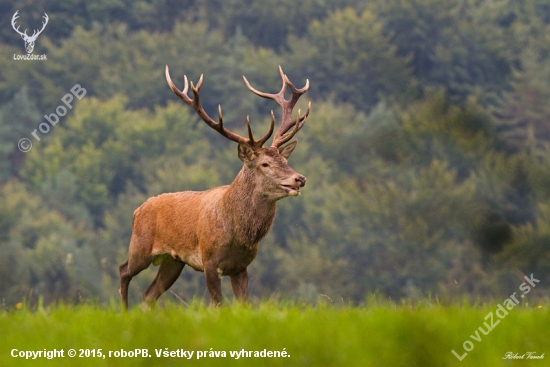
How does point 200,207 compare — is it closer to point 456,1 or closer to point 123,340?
point 123,340

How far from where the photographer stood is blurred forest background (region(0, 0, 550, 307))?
36594mm

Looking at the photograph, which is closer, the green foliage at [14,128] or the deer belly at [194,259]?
the deer belly at [194,259]

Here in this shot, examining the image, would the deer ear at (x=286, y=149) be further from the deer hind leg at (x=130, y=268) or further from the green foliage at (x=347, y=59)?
the green foliage at (x=347, y=59)

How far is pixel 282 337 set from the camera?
4.85 meters

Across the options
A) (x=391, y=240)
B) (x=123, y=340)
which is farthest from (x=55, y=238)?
(x=123, y=340)

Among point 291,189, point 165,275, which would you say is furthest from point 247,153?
point 165,275

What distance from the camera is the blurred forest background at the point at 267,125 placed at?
36.6 meters

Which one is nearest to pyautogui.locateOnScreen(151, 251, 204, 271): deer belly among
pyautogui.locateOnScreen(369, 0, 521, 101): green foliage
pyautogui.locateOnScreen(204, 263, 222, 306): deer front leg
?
pyautogui.locateOnScreen(204, 263, 222, 306): deer front leg

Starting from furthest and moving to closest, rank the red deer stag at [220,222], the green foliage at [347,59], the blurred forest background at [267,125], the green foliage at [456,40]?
the green foliage at [347,59] < the green foliage at [456,40] < the blurred forest background at [267,125] < the red deer stag at [220,222]

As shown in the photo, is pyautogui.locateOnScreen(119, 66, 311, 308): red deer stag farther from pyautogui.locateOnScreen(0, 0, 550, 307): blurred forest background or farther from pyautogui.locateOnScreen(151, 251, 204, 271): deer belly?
pyautogui.locateOnScreen(0, 0, 550, 307): blurred forest background

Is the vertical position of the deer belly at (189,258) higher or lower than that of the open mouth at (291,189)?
lower

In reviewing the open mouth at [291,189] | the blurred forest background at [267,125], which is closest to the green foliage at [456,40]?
the blurred forest background at [267,125]

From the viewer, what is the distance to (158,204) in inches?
362

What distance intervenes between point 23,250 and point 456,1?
2084 cm
